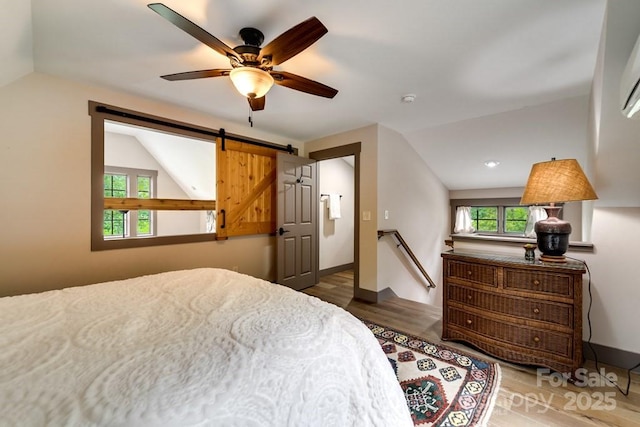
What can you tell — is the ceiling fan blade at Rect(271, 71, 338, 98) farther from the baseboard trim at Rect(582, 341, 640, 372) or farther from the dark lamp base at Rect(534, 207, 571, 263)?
the baseboard trim at Rect(582, 341, 640, 372)

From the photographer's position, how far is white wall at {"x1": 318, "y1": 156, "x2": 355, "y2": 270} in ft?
15.6

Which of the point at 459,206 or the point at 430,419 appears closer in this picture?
the point at 430,419

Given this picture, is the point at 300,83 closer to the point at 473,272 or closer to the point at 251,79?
the point at 251,79

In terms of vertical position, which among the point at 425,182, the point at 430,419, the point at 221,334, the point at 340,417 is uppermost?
the point at 425,182

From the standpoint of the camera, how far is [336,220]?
5.05m

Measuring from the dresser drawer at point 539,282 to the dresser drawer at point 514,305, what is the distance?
0.27ft

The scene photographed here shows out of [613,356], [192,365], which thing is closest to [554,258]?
[613,356]

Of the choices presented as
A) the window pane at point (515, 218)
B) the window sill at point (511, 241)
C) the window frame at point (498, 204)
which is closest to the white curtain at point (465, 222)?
the window frame at point (498, 204)

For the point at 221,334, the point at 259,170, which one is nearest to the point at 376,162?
the point at 259,170

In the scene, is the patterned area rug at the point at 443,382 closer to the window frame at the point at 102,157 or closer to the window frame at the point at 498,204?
the window frame at the point at 102,157

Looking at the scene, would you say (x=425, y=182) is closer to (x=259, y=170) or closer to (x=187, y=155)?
(x=259, y=170)

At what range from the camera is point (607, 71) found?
1472 mm

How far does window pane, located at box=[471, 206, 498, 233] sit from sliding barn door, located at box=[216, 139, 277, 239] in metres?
3.93

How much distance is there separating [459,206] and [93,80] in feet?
18.3
